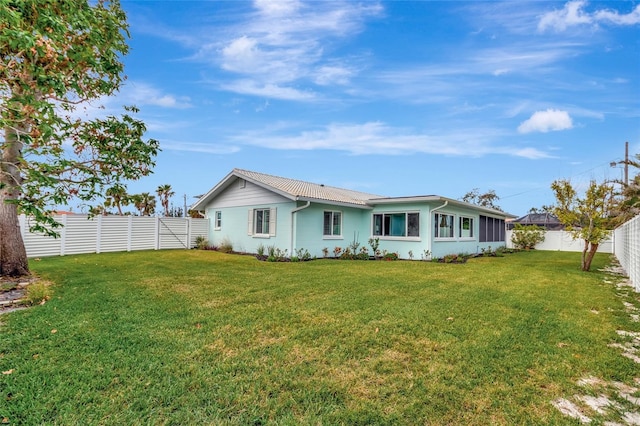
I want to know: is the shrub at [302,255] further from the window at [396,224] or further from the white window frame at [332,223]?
the window at [396,224]

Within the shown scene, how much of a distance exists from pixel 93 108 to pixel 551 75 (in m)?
14.8

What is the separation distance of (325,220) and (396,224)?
3.46m

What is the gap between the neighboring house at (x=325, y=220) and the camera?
1359 centimetres

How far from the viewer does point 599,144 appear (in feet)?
50.4

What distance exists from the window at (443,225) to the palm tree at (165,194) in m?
18.7

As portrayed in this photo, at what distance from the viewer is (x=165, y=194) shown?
23141 mm

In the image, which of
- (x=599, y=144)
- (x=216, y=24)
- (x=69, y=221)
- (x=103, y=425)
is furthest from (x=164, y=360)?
(x=599, y=144)

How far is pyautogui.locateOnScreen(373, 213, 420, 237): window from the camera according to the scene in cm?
1439

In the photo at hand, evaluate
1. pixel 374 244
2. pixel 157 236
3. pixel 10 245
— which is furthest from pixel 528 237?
pixel 10 245

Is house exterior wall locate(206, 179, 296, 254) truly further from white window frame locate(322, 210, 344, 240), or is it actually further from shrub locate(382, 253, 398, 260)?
shrub locate(382, 253, 398, 260)

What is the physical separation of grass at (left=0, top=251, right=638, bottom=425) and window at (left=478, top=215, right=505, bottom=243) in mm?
13004

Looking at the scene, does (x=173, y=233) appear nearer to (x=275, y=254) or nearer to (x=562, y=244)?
(x=275, y=254)

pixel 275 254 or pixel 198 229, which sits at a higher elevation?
pixel 198 229

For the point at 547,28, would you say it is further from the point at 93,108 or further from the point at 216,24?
the point at 93,108
